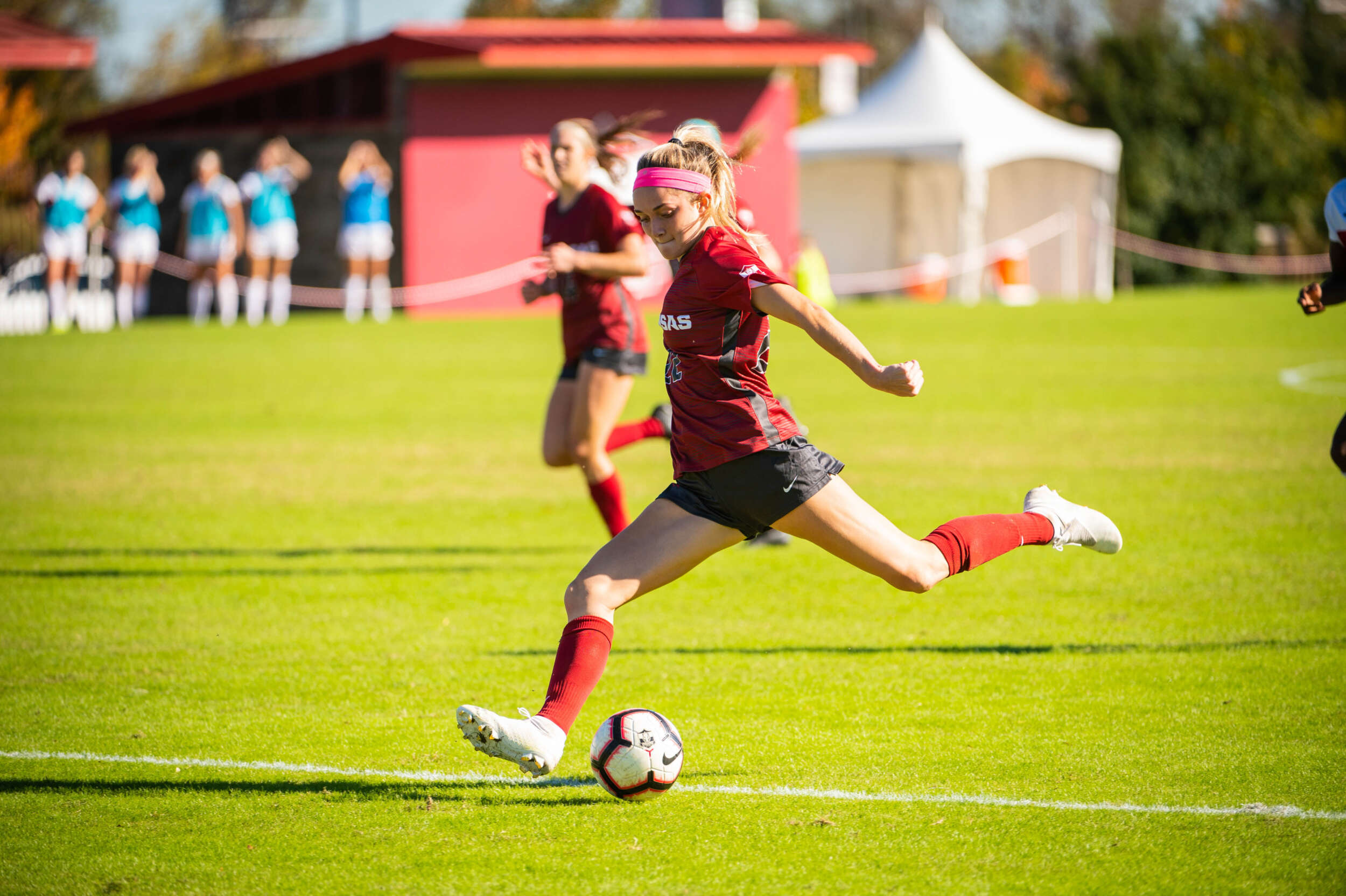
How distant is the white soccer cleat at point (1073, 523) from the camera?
5570mm

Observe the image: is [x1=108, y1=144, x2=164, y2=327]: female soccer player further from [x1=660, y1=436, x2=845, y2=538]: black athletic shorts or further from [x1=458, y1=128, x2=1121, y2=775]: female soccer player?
[x1=660, y1=436, x2=845, y2=538]: black athletic shorts

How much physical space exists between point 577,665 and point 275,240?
83.1 ft

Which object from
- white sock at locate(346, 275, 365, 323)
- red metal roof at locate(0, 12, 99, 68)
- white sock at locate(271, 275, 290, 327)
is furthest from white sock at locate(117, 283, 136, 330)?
red metal roof at locate(0, 12, 99, 68)

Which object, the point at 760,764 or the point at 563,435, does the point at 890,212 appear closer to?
the point at 563,435

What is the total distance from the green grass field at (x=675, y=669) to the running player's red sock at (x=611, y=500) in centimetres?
47

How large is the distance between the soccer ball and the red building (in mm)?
26539

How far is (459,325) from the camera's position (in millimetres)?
28328

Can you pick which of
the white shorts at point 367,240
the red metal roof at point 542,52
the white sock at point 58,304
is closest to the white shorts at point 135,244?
the white sock at point 58,304

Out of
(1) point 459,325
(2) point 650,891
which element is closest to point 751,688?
(2) point 650,891

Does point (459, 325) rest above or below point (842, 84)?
below

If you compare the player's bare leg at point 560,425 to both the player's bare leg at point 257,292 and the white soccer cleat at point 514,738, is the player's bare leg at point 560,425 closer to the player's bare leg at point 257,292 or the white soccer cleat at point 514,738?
the white soccer cleat at point 514,738

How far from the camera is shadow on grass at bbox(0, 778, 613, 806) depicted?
489 cm

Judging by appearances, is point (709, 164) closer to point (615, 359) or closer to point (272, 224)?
→ point (615, 359)

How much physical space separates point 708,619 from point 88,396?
12081mm
